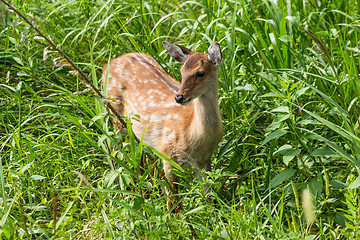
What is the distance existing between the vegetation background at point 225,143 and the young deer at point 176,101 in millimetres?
163

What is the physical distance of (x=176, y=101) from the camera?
11.7ft

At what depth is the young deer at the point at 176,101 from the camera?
12.3ft

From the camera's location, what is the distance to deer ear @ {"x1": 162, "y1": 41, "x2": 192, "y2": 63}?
12.8ft

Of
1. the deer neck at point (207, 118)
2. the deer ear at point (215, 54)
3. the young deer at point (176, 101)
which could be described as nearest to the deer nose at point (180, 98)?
the young deer at point (176, 101)

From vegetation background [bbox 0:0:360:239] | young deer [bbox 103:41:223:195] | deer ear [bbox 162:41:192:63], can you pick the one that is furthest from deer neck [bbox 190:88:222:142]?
deer ear [bbox 162:41:192:63]

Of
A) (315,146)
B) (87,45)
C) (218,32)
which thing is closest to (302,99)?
(315,146)

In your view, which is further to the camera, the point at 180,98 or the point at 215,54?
the point at 215,54

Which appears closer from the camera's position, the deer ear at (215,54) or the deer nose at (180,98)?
the deer nose at (180,98)

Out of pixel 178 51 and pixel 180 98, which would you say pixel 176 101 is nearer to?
pixel 180 98

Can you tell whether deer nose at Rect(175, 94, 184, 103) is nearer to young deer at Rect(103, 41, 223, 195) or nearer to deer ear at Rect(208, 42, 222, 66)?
young deer at Rect(103, 41, 223, 195)

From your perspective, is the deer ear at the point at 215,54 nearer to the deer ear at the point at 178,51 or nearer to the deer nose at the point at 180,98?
the deer ear at the point at 178,51

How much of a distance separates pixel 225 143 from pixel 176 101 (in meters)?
0.64

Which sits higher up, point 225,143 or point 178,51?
point 178,51

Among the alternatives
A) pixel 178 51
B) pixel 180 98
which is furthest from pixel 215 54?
pixel 180 98
